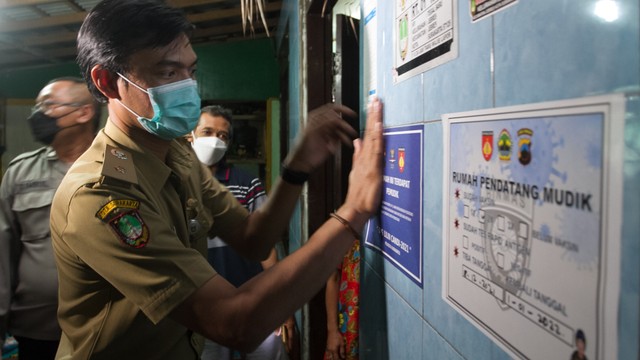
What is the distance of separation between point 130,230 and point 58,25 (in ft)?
14.7

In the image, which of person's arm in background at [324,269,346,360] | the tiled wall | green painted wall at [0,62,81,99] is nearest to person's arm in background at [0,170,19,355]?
person's arm in background at [324,269,346,360]

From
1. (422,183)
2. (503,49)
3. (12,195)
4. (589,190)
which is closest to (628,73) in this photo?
(589,190)

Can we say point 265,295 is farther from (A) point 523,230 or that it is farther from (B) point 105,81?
(B) point 105,81

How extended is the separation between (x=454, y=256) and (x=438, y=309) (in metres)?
0.15

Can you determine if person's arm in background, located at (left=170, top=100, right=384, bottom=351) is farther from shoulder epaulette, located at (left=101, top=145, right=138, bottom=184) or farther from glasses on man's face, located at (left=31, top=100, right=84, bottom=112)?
glasses on man's face, located at (left=31, top=100, right=84, bottom=112)

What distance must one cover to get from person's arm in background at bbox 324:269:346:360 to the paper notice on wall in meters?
0.74

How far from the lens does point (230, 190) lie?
2.34 m

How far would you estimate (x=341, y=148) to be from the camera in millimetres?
1561

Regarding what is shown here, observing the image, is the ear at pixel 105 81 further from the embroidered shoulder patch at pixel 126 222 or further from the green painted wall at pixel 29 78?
the green painted wall at pixel 29 78

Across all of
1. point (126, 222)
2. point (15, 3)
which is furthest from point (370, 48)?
Result: point (15, 3)

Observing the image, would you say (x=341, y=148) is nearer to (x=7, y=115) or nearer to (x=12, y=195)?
(x=12, y=195)

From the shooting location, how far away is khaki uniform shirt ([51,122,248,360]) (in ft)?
2.72

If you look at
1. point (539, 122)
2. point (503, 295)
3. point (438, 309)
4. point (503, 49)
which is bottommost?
point (438, 309)

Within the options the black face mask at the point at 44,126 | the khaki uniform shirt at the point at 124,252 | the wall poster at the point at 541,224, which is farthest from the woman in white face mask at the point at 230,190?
the wall poster at the point at 541,224
